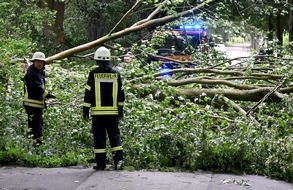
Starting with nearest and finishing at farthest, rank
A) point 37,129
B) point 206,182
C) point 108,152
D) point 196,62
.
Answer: point 206,182
point 108,152
point 37,129
point 196,62

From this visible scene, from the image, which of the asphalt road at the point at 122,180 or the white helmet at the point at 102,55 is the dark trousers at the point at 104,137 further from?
the white helmet at the point at 102,55

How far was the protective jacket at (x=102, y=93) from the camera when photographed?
7129mm

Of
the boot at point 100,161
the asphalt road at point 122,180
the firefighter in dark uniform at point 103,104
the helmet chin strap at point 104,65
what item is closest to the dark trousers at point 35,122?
the asphalt road at point 122,180

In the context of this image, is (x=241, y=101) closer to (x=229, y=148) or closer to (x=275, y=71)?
(x=275, y=71)

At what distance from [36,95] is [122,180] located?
2968mm

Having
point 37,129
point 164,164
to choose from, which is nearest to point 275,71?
point 164,164

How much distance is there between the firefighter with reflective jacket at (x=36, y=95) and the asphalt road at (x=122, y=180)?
152 centimetres

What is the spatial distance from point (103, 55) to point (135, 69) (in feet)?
8.78

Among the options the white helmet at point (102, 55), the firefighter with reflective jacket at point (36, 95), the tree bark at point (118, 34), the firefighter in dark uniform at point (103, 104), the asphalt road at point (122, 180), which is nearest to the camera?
the asphalt road at point (122, 180)

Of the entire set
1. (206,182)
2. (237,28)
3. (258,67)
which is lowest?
(206,182)

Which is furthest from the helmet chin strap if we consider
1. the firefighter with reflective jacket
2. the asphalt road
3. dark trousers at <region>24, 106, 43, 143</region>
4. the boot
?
dark trousers at <region>24, 106, 43, 143</region>

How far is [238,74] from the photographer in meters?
10.0

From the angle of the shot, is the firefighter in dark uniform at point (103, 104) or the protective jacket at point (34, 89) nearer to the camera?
the firefighter in dark uniform at point (103, 104)

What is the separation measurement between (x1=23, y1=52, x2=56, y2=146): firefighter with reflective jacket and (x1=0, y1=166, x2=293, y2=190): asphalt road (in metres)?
1.52
